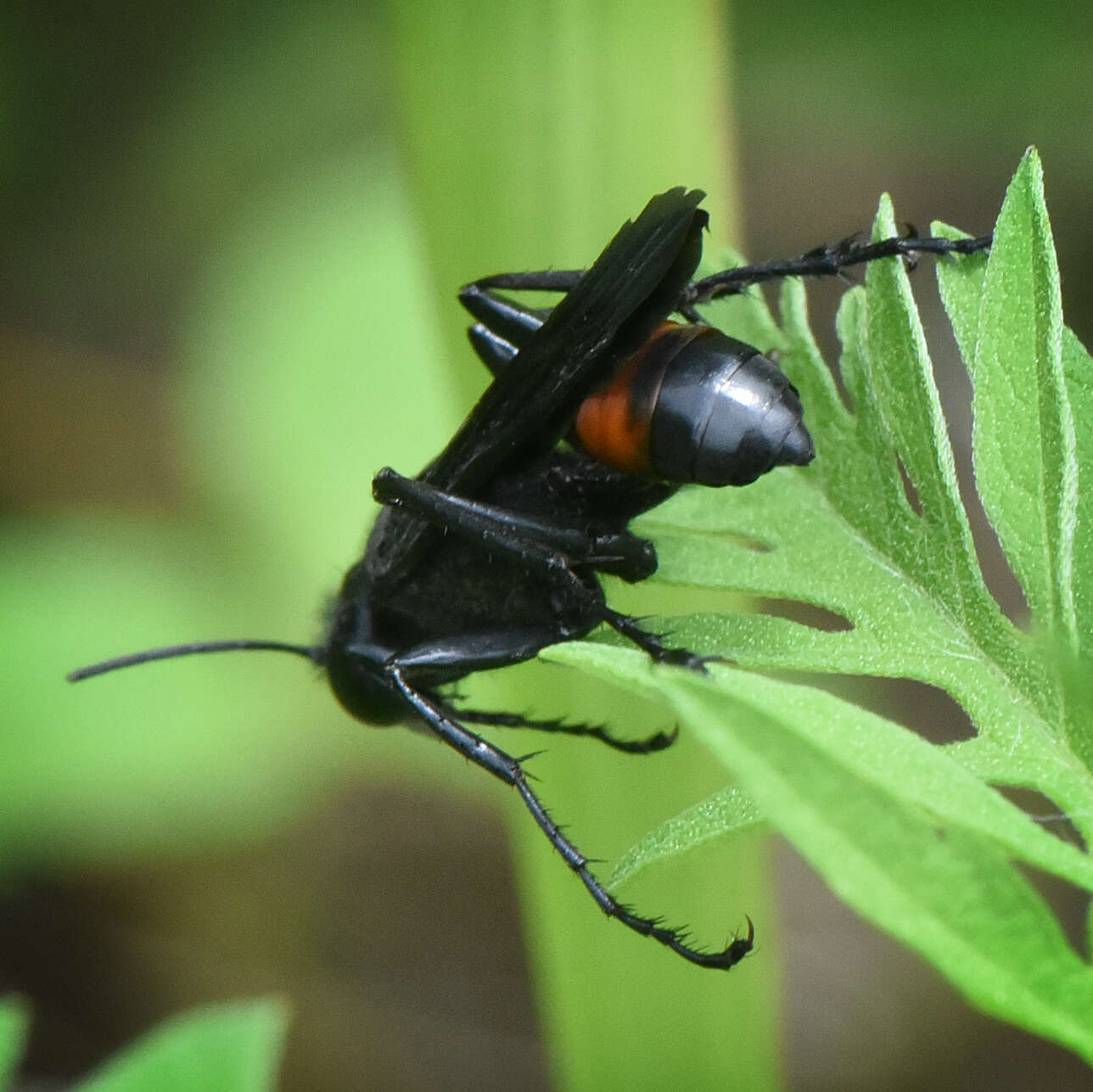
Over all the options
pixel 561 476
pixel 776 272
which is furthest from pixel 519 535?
pixel 776 272

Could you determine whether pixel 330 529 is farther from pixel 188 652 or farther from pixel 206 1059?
pixel 206 1059

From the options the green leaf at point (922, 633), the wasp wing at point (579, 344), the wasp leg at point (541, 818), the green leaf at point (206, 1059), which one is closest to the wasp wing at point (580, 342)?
the wasp wing at point (579, 344)

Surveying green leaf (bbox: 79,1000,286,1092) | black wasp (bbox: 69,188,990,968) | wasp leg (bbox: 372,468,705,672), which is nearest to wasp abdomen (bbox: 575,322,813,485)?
black wasp (bbox: 69,188,990,968)

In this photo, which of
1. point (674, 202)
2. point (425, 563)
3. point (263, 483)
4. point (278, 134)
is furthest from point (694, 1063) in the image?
point (278, 134)

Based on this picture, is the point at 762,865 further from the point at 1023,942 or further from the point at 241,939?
→ the point at 241,939

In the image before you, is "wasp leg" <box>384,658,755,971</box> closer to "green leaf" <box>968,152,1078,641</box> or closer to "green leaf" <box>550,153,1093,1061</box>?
"green leaf" <box>550,153,1093,1061</box>

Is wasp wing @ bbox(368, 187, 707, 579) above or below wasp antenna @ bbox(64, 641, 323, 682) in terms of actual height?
above
